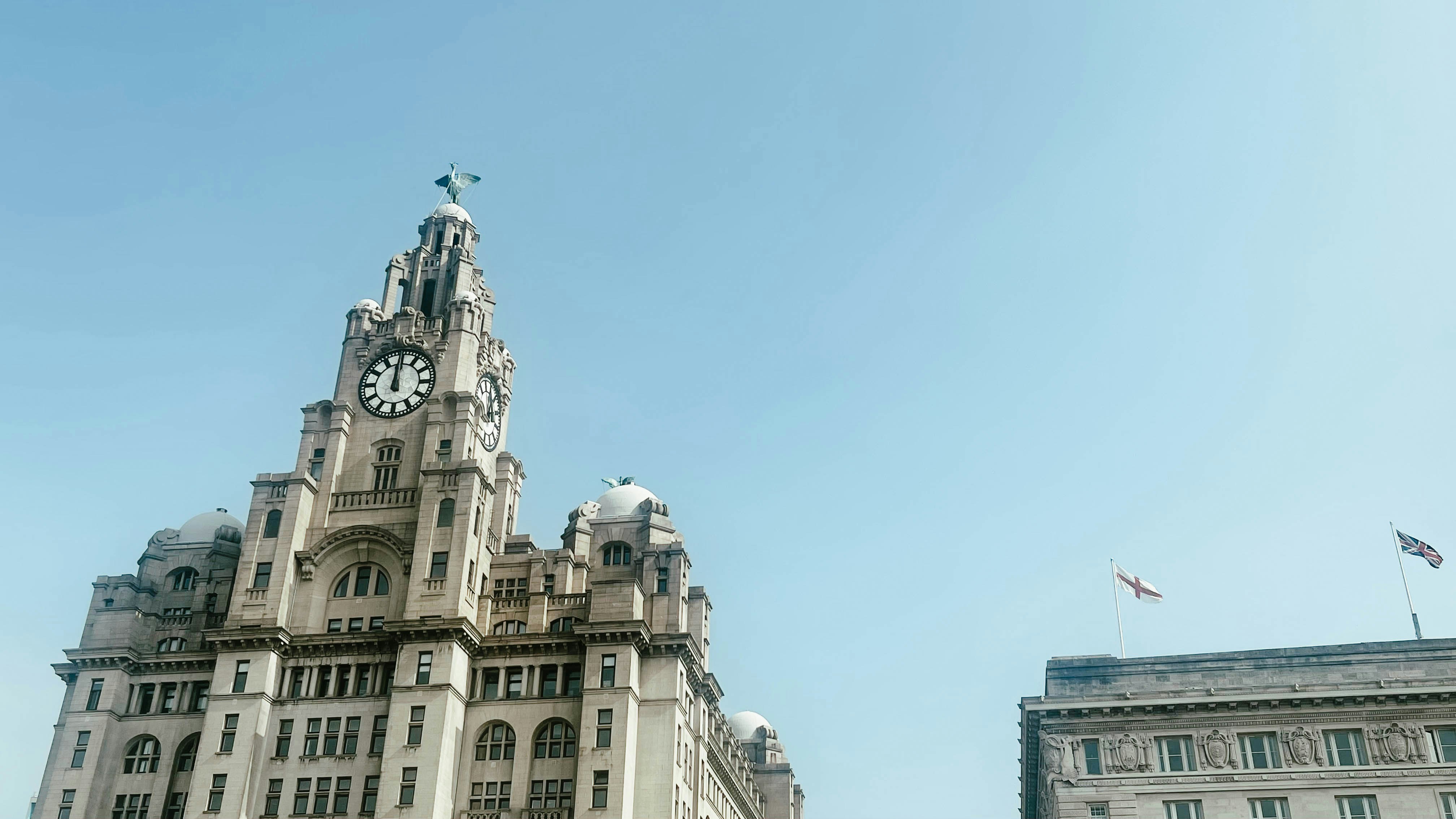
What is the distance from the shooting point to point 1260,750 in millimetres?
78375

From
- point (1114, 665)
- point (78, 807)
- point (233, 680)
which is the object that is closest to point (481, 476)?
point (233, 680)

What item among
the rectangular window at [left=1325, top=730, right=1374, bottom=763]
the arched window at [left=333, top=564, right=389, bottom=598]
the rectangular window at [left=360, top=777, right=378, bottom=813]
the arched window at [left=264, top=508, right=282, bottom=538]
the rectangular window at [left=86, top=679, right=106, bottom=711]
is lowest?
the rectangular window at [left=360, top=777, right=378, bottom=813]

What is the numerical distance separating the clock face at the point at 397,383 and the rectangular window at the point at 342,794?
1101 inches

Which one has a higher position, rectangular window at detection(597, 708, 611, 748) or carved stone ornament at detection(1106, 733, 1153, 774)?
rectangular window at detection(597, 708, 611, 748)

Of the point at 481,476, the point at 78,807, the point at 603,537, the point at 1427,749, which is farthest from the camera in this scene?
the point at 603,537

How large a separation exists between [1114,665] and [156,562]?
68456mm

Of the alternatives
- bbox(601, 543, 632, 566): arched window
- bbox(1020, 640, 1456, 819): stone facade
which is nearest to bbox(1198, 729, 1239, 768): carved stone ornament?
bbox(1020, 640, 1456, 819): stone facade

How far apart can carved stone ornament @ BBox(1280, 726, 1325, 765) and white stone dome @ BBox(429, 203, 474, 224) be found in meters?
74.9

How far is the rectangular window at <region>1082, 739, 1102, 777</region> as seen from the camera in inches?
3137

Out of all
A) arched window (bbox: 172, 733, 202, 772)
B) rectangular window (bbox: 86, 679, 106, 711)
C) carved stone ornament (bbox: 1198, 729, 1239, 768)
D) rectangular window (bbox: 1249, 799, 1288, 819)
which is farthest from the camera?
rectangular window (bbox: 86, 679, 106, 711)

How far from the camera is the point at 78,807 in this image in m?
88.4

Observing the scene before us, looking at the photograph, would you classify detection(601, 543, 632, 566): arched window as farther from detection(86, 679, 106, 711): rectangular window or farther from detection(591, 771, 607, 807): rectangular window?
detection(86, 679, 106, 711): rectangular window

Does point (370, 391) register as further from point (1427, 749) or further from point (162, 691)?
point (1427, 749)

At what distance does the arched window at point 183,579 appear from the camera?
327ft
